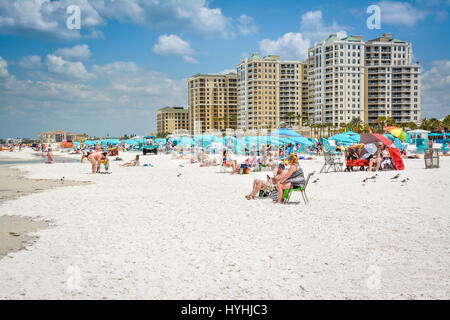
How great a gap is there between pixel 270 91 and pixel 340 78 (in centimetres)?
2417

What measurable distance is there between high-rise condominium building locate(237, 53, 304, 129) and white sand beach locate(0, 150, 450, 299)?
11312cm

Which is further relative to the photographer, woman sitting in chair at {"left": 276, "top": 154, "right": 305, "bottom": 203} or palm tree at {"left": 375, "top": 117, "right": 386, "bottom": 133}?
palm tree at {"left": 375, "top": 117, "right": 386, "bottom": 133}

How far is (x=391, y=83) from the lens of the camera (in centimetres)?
11062

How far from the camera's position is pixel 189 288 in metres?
3.80

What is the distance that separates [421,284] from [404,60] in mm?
121561

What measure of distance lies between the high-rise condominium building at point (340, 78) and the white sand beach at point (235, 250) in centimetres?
10234

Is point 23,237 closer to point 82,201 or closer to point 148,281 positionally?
point 148,281

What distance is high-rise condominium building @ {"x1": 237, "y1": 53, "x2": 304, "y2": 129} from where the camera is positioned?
122000 millimetres

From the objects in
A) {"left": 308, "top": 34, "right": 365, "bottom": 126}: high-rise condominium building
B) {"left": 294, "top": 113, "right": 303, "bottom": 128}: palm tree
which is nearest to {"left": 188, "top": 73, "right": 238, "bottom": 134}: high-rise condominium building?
{"left": 294, "top": 113, "right": 303, "bottom": 128}: palm tree

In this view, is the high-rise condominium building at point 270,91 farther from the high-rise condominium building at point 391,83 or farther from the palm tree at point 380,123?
the palm tree at point 380,123

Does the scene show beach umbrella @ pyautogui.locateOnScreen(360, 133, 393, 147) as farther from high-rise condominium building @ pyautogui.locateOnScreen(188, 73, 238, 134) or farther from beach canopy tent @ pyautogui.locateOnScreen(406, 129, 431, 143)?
high-rise condominium building @ pyautogui.locateOnScreen(188, 73, 238, 134)

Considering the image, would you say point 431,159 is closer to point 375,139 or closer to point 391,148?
point 391,148

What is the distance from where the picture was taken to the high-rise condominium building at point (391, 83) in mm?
109812
